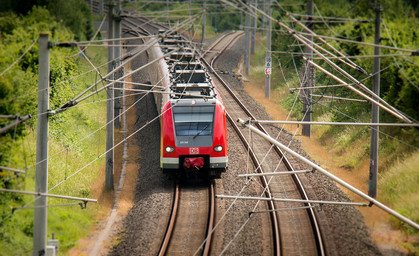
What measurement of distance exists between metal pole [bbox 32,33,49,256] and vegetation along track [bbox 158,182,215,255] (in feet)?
11.3

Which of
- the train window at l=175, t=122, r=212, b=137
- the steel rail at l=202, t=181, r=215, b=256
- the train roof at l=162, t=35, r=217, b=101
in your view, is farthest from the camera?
the train roof at l=162, t=35, r=217, b=101

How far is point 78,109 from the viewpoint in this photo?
26266 mm

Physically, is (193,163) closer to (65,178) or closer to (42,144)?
(65,178)

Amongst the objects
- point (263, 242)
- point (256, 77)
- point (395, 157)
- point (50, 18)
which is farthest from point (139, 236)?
point (256, 77)

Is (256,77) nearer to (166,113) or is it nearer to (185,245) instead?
(166,113)

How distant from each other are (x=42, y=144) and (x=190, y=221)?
620 cm

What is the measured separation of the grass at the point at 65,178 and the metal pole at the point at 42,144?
18.1 inches

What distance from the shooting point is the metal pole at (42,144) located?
11422 millimetres

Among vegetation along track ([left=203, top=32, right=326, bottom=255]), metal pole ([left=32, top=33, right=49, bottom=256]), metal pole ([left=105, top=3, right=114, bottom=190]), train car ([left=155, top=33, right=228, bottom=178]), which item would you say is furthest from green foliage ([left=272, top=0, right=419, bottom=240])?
metal pole ([left=32, top=33, right=49, bottom=256])

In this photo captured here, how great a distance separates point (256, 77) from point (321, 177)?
23734mm

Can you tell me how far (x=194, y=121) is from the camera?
61.1ft

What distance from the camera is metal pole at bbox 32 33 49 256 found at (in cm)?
1142

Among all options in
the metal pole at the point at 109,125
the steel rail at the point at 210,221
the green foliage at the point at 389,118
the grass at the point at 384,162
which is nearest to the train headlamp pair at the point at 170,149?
the steel rail at the point at 210,221

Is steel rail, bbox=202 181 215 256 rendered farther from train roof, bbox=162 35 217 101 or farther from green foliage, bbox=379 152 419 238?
green foliage, bbox=379 152 419 238
